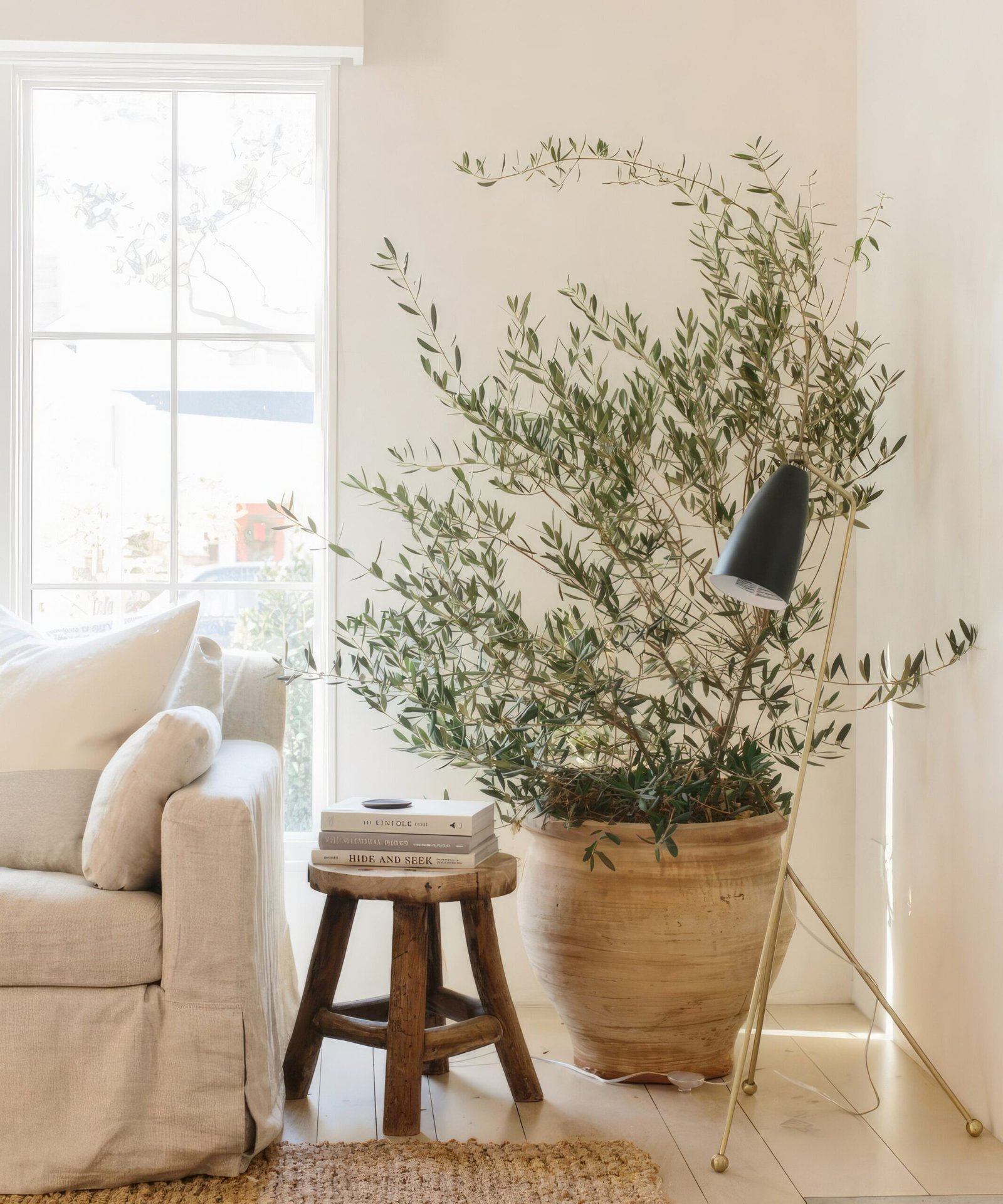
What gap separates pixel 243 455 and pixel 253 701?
0.77 meters

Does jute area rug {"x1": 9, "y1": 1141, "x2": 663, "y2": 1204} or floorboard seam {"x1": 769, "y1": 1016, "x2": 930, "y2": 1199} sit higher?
jute area rug {"x1": 9, "y1": 1141, "x2": 663, "y2": 1204}

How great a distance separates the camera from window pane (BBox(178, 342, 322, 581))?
301 centimetres

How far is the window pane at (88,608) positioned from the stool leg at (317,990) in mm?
1099

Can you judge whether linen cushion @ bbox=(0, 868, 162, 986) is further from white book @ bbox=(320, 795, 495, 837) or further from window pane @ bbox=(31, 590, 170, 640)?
window pane @ bbox=(31, 590, 170, 640)

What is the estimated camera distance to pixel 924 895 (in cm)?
251

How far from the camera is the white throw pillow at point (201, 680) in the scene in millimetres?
2361

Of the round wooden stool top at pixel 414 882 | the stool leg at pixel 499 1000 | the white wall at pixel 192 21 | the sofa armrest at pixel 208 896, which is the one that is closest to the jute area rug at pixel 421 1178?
the stool leg at pixel 499 1000

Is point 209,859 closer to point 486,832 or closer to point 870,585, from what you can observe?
point 486,832

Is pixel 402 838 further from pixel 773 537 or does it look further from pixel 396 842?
pixel 773 537

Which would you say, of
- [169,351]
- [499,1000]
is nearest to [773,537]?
[499,1000]

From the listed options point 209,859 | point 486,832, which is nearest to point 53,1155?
point 209,859

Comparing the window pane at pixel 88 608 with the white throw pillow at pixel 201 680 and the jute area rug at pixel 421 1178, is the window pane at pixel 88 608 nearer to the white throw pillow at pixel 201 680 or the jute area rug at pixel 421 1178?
the white throw pillow at pixel 201 680

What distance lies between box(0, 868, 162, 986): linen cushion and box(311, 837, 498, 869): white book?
38cm

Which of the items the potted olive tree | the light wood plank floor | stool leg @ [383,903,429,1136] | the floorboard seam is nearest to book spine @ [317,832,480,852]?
stool leg @ [383,903,429,1136]
